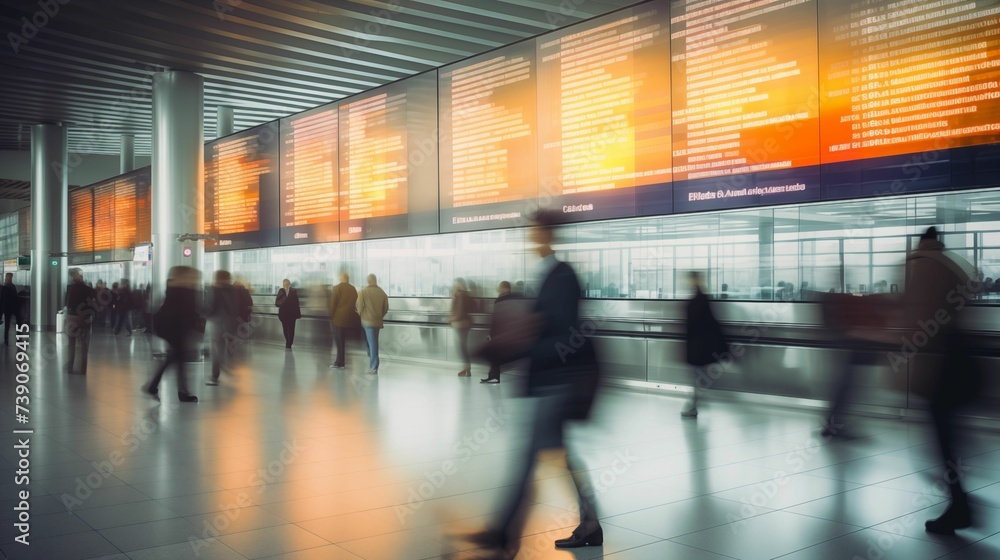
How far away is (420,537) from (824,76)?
6.42 metres

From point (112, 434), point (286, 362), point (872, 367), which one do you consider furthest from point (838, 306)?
point (286, 362)

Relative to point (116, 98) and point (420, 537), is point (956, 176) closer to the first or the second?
point (420, 537)

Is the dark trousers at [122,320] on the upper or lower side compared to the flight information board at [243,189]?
lower

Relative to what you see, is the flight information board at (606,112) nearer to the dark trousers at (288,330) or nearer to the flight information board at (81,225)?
the dark trousers at (288,330)

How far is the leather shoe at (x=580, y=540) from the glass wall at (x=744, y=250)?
401 cm

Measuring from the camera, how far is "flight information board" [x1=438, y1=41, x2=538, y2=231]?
10.7 meters

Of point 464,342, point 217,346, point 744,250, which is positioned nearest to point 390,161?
point 464,342

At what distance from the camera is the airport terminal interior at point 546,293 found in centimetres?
441

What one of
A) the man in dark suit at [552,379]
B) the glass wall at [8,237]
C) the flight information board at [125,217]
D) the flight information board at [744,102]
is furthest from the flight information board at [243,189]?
the glass wall at [8,237]

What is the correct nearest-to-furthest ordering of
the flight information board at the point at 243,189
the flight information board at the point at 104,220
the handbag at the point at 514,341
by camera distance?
the handbag at the point at 514,341 → the flight information board at the point at 243,189 → the flight information board at the point at 104,220

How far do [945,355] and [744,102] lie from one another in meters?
4.50

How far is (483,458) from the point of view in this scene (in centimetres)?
631

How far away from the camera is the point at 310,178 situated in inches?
576

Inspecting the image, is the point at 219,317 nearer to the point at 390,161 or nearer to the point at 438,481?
the point at 390,161
